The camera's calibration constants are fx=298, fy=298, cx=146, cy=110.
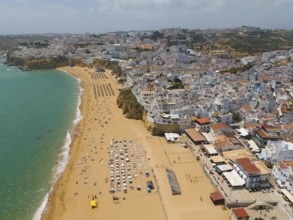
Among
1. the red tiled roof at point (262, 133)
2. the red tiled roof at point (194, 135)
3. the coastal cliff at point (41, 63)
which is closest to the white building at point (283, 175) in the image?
the red tiled roof at point (262, 133)

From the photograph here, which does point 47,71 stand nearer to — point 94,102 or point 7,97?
point 7,97

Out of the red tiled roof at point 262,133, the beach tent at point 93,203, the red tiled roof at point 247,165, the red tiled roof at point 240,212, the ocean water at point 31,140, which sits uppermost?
the red tiled roof at point 262,133

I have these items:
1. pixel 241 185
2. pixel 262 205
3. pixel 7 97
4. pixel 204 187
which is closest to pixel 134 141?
pixel 204 187

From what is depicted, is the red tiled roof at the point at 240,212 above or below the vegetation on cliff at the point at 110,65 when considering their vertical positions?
below

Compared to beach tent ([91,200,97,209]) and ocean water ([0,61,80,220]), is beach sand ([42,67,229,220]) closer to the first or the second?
beach tent ([91,200,97,209])

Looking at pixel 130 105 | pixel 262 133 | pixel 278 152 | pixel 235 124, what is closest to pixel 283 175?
pixel 278 152

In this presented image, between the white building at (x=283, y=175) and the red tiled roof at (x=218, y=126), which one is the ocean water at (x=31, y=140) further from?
the white building at (x=283, y=175)

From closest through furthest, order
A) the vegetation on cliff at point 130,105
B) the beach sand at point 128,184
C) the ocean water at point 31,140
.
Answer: the beach sand at point 128,184 → the ocean water at point 31,140 → the vegetation on cliff at point 130,105
